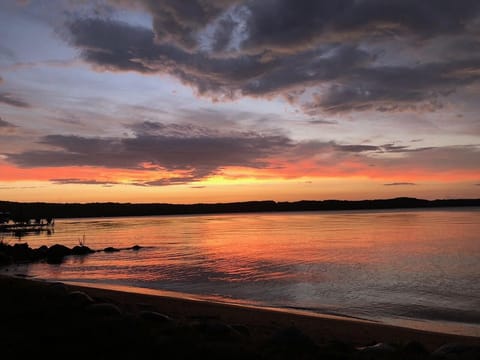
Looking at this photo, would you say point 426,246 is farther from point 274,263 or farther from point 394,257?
point 274,263

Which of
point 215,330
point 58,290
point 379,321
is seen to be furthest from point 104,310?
point 379,321

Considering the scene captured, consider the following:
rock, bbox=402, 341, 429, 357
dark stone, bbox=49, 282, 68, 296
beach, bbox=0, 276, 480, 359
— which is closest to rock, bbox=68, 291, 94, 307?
beach, bbox=0, 276, 480, 359

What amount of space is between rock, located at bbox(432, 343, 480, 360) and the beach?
0.05 m

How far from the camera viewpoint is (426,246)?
4494 centimetres

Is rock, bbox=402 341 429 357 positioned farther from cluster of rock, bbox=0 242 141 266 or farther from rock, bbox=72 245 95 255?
rock, bbox=72 245 95 255

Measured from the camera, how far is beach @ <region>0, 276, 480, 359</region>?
8539mm

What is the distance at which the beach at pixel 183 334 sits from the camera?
8539mm

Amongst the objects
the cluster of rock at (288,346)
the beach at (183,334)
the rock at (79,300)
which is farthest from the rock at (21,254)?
the cluster of rock at (288,346)

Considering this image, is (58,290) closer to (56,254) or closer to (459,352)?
(459,352)

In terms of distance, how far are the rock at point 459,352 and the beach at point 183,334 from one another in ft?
0.15

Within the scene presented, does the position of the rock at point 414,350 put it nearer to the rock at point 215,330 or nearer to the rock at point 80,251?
the rock at point 215,330

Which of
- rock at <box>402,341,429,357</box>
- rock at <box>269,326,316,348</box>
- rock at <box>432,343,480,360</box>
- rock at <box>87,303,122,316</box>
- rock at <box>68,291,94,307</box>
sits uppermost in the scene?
rock at <box>87,303,122,316</box>

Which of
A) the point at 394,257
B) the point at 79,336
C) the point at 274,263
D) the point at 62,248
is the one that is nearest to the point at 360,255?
the point at 394,257

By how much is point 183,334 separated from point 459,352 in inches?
264
